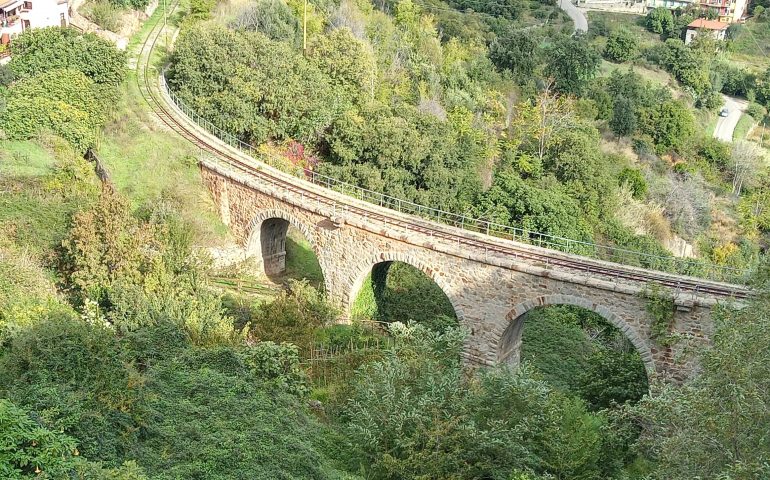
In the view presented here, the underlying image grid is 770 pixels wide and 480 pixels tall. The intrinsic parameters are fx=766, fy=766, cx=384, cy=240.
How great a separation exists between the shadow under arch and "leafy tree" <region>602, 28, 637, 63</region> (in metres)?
60.9

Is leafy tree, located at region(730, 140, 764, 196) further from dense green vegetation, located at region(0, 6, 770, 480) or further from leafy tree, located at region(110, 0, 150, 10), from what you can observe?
leafy tree, located at region(110, 0, 150, 10)

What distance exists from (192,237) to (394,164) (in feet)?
45.4

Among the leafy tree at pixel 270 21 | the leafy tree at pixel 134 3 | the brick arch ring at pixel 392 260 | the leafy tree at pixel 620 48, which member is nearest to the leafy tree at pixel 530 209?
the brick arch ring at pixel 392 260

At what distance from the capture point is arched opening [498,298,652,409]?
27984 mm

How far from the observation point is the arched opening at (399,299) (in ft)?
114

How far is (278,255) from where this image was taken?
131ft

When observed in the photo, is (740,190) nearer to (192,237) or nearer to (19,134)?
(192,237)

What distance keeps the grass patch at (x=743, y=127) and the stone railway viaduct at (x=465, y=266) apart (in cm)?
5646

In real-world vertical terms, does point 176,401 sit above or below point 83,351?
below

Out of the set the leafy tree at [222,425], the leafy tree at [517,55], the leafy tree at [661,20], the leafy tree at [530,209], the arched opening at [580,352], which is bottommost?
the arched opening at [580,352]

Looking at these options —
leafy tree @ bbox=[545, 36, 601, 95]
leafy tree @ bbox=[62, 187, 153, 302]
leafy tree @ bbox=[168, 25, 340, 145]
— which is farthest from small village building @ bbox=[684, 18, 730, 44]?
leafy tree @ bbox=[62, 187, 153, 302]

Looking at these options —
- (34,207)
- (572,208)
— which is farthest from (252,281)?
(572,208)

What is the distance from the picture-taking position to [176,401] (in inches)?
843

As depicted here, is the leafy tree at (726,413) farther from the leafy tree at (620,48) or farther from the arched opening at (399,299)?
the leafy tree at (620,48)
